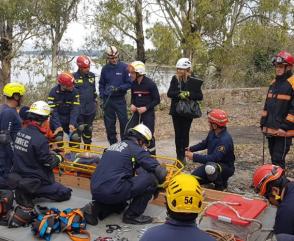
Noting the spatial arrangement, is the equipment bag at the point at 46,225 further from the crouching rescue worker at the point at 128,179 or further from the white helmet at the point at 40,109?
the white helmet at the point at 40,109

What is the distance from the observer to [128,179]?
5.06 m

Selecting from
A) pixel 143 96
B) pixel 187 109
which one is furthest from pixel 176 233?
pixel 143 96

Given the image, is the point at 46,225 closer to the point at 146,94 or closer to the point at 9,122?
the point at 9,122

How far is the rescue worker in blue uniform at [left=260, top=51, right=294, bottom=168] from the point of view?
5770 mm

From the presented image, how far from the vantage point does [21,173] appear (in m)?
5.43

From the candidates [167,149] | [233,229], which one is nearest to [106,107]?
[167,149]

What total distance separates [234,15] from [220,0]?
319 centimetres

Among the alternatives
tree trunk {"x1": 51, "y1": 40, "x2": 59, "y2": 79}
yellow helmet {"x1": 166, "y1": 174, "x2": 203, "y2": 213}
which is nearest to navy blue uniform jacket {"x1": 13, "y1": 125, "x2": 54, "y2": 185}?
yellow helmet {"x1": 166, "y1": 174, "x2": 203, "y2": 213}

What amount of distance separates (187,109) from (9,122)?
278 centimetres

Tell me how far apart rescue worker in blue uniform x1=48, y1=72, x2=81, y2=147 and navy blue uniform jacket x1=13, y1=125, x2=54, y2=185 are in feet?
5.78

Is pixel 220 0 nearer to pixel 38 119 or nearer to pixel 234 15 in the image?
pixel 234 15

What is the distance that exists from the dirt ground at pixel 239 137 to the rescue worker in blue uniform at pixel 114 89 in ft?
5.23

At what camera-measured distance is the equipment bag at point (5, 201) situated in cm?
508

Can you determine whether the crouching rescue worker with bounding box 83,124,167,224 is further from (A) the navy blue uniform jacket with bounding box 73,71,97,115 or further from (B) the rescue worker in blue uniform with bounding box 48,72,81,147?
(A) the navy blue uniform jacket with bounding box 73,71,97,115
